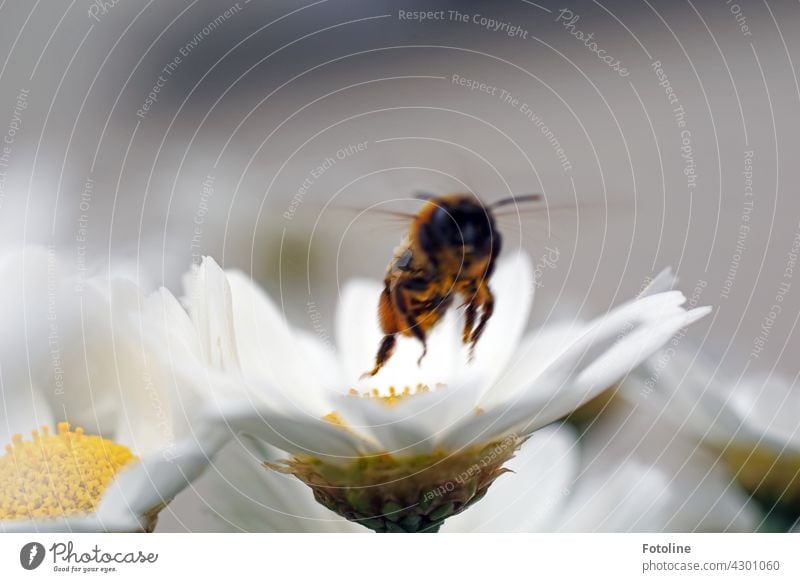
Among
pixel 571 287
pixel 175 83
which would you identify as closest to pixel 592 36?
pixel 571 287

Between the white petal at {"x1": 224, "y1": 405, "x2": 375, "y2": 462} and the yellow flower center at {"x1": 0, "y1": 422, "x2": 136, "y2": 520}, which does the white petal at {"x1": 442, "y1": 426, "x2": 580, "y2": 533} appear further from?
the yellow flower center at {"x1": 0, "y1": 422, "x2": 136, "y2": 520}

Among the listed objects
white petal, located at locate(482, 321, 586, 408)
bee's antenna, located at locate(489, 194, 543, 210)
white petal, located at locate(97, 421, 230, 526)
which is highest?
bee's antenna, located at locate(489, 194, 543, 210)

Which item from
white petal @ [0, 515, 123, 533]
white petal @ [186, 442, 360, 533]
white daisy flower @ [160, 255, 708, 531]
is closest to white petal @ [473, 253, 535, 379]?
white daisy flower @ [160, 255, 708, 531]

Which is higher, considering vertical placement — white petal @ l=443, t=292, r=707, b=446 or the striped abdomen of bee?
the striped abdomen of bee

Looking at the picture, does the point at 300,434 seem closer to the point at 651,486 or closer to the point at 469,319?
the point at 469,319

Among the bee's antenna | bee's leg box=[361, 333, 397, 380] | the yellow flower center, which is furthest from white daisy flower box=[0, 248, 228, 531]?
the bee's antenna

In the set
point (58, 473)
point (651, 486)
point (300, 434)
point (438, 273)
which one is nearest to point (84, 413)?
point (58, 473)
